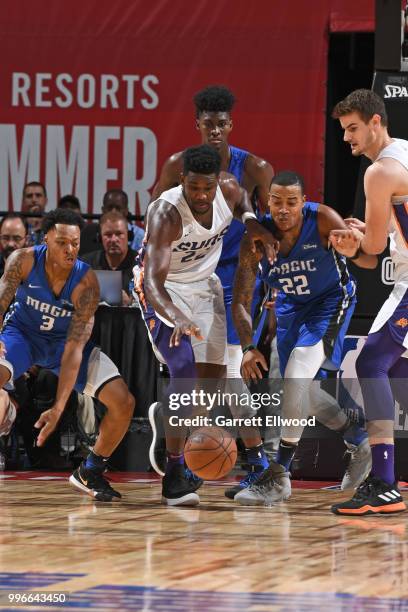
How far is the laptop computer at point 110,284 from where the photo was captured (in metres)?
8.36

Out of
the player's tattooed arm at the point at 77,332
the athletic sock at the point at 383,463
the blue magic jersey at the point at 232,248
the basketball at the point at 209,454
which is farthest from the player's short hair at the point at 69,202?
the athletic sock at the point at 383,463

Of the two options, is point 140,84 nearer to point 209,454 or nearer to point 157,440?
point 157,440

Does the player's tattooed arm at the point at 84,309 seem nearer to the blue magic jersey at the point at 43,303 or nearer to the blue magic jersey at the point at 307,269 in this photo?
the blue magic jersey at the point at 43,303

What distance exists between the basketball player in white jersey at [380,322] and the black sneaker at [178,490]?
0.80 metres

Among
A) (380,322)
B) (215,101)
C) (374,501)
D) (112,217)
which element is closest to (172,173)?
(215,101)

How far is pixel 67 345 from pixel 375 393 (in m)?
1.83

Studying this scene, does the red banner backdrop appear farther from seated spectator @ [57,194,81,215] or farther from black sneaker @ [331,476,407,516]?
black sneaker @ [331,476,407,516]

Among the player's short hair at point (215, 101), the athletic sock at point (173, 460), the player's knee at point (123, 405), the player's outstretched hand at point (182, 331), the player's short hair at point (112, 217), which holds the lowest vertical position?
the athletic sock at point (173, 460)

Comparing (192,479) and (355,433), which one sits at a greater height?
(355,433)

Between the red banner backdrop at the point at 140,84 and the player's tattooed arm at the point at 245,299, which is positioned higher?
the red banner backdrop at the point at 140,84

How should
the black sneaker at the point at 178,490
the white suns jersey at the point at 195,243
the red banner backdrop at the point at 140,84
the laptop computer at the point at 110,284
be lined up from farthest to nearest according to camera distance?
the red banner backdrop at the point at 140,84 < the laptop computer at the point at 110,284 < the white suns jersey at the point at 195,243 < the black sneaker at the point at 178,490

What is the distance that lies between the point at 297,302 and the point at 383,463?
1.31 m

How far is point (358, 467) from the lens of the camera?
691 cm

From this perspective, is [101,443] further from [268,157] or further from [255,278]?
[268,157]
